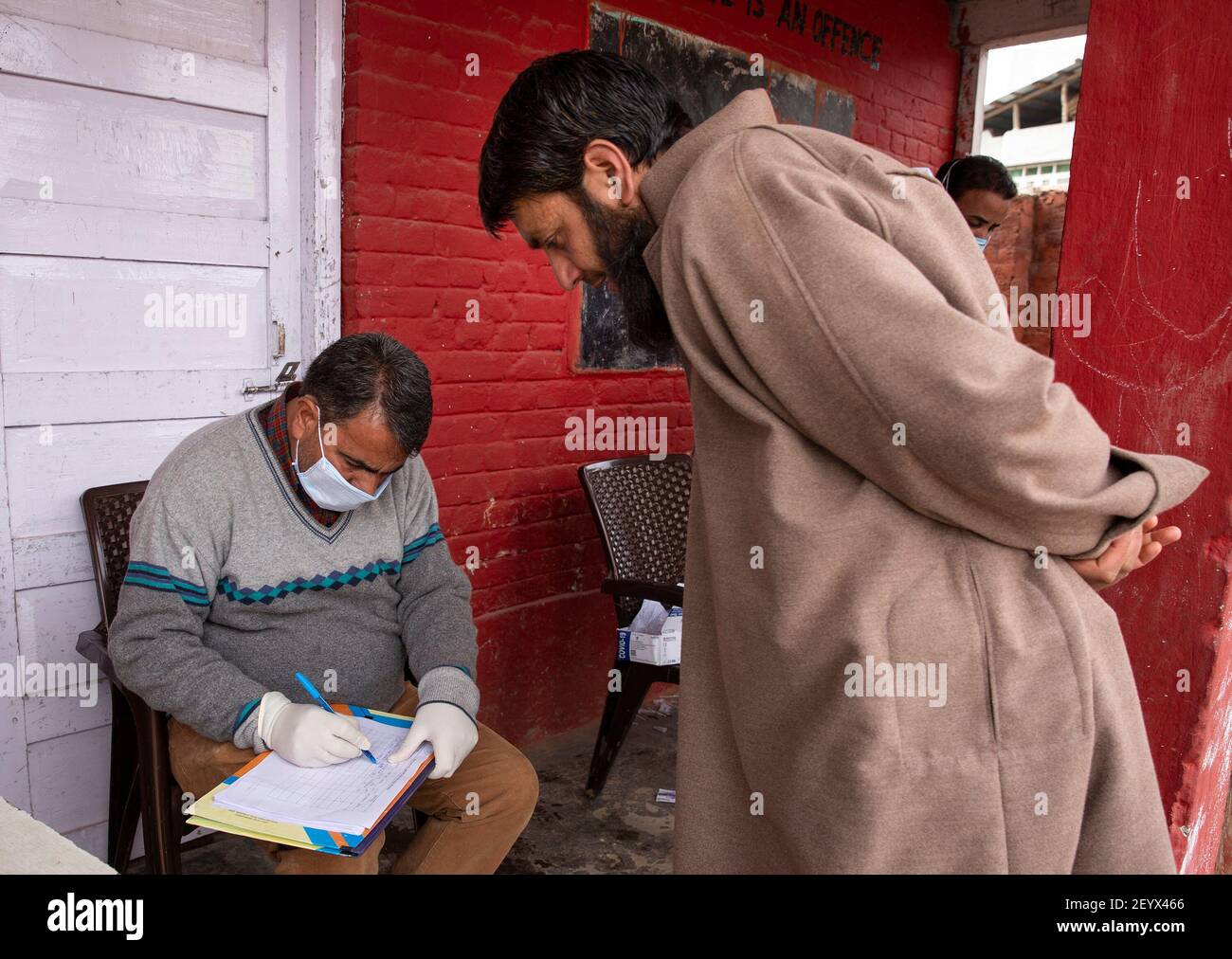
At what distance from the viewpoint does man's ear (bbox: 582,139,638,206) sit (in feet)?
4.10

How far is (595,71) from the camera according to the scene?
4.11 feet

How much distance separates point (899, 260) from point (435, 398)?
86.1 inches

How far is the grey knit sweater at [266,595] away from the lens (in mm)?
1897

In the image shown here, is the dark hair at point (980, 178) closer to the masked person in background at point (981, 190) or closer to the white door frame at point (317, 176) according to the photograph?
the masked person in background at point (981, 190)

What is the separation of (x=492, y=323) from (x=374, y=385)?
123 centimetres

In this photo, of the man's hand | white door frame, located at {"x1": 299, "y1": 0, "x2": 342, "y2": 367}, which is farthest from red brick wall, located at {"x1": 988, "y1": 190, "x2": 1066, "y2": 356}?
the man's hand

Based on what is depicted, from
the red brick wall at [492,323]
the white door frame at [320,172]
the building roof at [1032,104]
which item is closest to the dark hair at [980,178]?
the red brick wall at [492,323]

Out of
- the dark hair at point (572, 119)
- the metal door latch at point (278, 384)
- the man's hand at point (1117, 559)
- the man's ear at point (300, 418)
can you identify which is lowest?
the man's hand at point (1117, 559)

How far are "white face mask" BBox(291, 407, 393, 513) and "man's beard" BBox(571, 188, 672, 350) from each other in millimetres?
947

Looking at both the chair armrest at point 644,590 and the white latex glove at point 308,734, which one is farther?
the chair armrest at point 644,590

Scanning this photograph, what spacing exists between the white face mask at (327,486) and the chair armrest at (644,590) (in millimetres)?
1120
